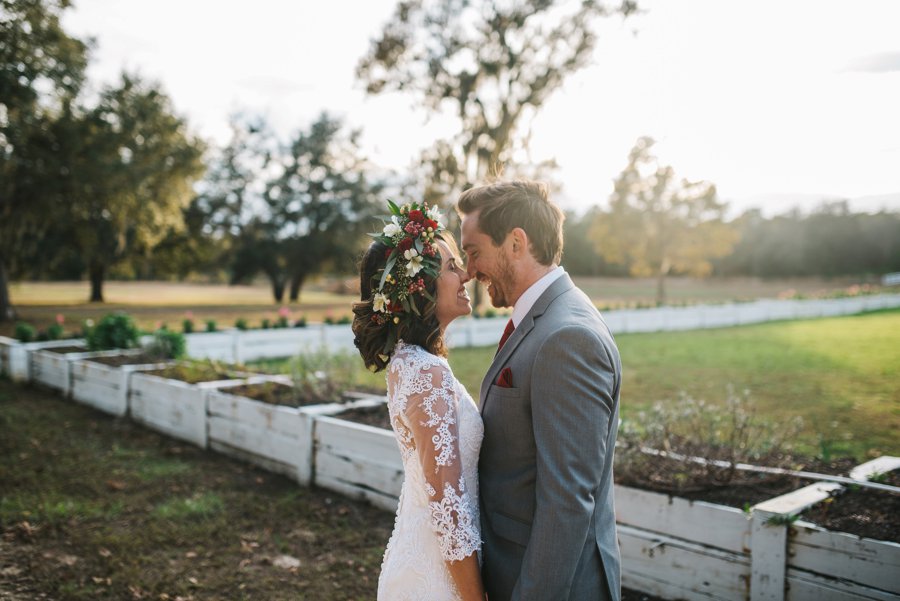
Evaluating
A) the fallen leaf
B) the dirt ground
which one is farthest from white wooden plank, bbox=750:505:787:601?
the fallen leaf

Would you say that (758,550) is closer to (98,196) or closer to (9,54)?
(9,54)

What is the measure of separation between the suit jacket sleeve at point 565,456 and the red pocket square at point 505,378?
0.21m

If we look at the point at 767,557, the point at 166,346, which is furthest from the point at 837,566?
the point at 166,346

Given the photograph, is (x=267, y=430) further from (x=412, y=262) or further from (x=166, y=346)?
(x=412, y=262)

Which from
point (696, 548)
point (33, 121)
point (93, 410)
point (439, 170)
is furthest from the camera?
point (439, 170)

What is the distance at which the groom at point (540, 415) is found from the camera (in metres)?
1.93

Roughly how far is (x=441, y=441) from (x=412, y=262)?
0.65 meters

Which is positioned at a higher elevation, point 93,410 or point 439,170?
point 439,170

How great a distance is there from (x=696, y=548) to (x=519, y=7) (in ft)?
85.2

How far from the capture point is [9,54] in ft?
66.5

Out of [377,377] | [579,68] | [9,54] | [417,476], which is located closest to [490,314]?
[377,377]

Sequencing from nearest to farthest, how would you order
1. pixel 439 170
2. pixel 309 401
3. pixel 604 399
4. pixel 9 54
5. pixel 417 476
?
pixel 604 399 < pixel 417 476 < pixel 309 401 < pixel 9 54 < pixel 439 170

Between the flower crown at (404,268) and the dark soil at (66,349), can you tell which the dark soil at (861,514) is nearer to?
the flower crown at (404,268)

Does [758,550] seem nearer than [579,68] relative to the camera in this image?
Yes
